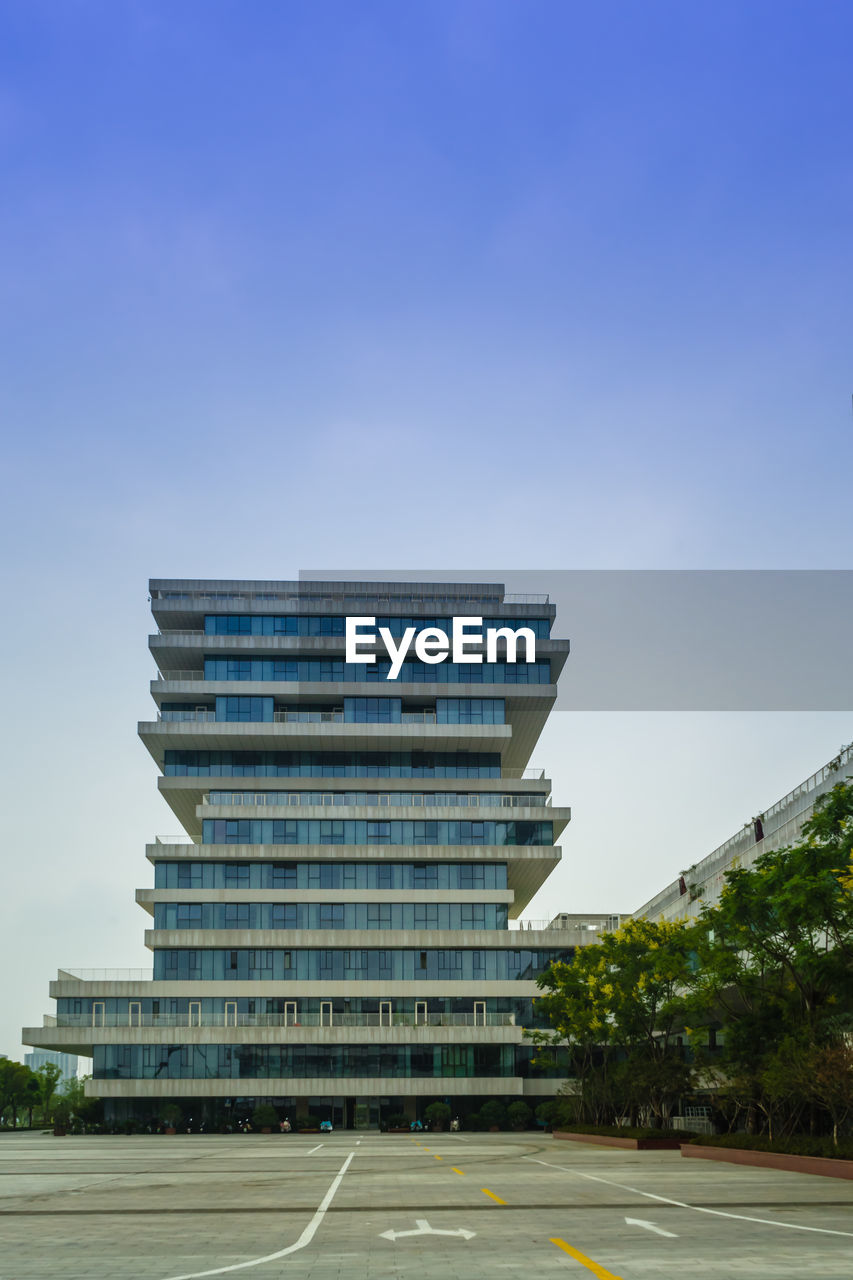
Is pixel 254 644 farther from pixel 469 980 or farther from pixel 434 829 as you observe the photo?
pixel 469 980

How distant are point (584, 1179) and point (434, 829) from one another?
57.8m

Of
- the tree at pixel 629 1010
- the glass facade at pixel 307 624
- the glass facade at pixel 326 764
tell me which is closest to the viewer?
the tree at pixel 629 1010

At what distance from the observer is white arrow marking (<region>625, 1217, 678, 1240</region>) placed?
18547 mm

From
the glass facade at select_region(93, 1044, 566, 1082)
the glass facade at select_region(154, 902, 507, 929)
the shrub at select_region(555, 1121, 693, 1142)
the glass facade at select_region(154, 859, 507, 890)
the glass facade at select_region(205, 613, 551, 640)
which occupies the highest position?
the glass facade at select_region(205, 613, 551, 640)

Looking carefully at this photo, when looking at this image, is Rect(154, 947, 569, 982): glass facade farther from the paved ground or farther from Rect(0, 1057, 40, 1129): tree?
Rect(0, 1057, 40, 1129): tree

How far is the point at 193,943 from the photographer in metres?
84.3

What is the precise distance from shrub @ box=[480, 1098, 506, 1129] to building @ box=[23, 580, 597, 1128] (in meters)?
1.38

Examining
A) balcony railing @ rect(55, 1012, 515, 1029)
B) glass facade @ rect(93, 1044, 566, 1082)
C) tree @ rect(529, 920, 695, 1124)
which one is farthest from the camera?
balcony railing @ rect(55, 1012, 515, 1029)

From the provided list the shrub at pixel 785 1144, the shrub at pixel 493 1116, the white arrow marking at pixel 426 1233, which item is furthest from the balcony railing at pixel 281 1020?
the white arrow marking at pixel 426 1233

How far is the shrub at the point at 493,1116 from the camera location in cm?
8088

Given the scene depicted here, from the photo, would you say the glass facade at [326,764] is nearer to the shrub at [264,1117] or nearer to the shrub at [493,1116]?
the shrub at [264,1117]

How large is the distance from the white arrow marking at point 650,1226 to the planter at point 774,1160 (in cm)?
1104

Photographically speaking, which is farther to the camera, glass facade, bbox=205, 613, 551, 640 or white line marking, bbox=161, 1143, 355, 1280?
glass facade, bbox=205, 613, 551, 640

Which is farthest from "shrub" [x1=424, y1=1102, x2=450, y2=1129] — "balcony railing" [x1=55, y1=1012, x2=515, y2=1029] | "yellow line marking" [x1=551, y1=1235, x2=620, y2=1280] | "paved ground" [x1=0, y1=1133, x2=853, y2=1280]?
"yellow line marking" [x1=551, y1=1235, x2=620, y2=1280]
